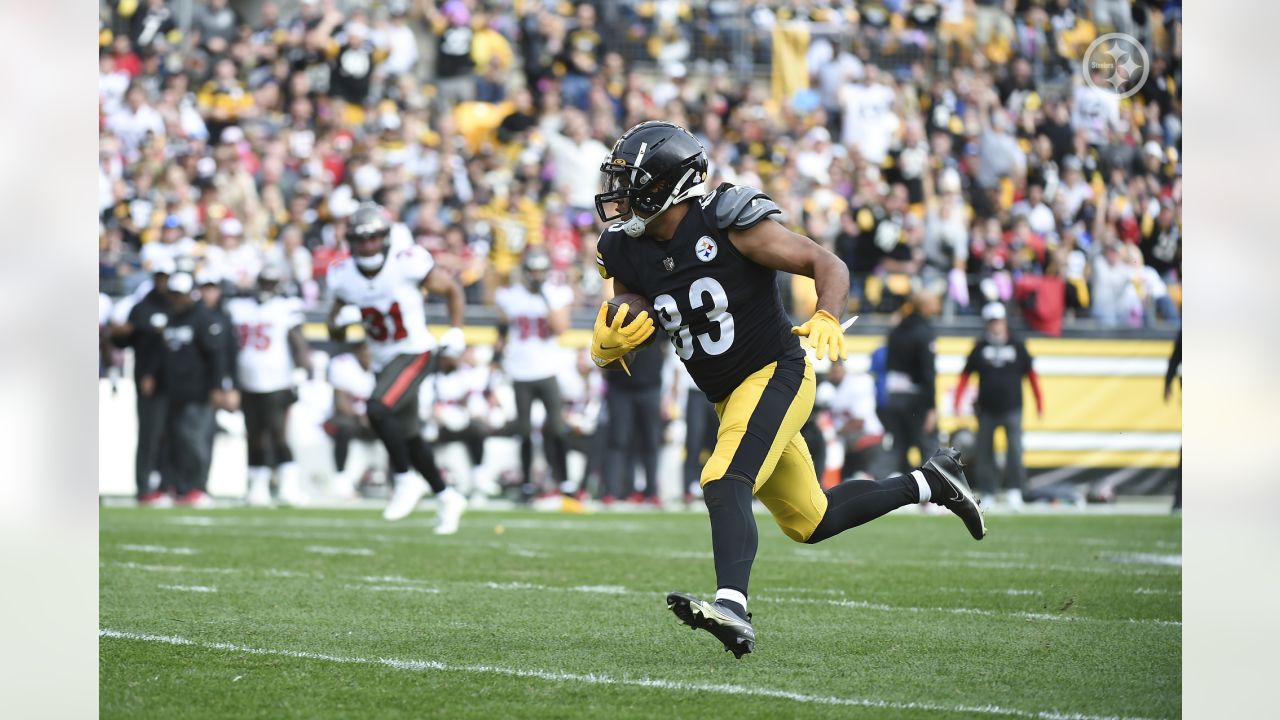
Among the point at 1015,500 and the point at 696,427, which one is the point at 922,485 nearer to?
the point at 696,427

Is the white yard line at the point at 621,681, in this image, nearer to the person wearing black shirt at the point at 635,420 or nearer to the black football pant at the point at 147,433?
the black football pant at the point at 147,433

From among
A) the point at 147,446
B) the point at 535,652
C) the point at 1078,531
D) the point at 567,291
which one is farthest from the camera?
the point at 567,291

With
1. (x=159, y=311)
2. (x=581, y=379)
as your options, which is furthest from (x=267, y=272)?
(x=581, y=379)

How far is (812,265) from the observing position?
4852 mm

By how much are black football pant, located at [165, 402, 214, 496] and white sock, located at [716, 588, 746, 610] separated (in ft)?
29.3

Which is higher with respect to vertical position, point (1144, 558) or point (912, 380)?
point (912, 380)

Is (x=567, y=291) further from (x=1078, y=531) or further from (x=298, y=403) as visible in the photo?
(x=1078, y=531)

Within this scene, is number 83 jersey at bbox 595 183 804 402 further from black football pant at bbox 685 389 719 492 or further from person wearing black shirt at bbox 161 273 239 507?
person wearing black shirt at bbox 161 273 239 507

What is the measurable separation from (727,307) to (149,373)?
8.68 meters

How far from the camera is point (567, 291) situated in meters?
13.5

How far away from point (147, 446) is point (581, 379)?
376cm

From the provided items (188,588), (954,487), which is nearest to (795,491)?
(954,487)

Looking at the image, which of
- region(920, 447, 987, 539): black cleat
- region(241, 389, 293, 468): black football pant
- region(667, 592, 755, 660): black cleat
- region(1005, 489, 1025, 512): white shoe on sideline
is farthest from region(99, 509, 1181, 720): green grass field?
region(1005, 489, 1025, 512): white shoe on sideline
